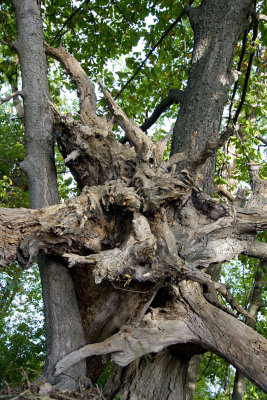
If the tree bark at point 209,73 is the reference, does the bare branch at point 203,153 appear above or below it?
below

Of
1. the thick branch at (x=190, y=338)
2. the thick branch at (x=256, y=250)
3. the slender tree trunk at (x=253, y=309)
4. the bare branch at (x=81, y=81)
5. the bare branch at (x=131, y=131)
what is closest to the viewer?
the thick branch at (x=190, y=338)

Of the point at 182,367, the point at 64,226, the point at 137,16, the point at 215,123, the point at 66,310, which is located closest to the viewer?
the point at 64,226

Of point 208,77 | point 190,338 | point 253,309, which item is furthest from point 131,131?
point 253,309

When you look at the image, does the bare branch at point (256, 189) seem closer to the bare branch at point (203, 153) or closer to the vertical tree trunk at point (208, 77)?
the vertical tree trunk at point (208, 77)

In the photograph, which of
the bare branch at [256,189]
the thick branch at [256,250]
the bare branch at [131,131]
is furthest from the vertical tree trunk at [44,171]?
the bare branch at [256,189]

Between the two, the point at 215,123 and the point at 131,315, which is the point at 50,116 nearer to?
the point at 215,123

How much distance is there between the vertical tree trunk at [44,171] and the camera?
297 centimetres

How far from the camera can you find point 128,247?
2.78 meters

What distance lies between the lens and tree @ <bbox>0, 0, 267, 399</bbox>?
9.27 feet

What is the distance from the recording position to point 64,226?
114 inches

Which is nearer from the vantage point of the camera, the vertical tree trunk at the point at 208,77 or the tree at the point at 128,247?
the tree at the point at 128,247

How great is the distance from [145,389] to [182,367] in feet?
1.39

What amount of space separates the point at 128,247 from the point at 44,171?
1364 mm

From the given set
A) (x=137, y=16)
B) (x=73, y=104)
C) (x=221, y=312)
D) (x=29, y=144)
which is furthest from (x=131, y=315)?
Result: (x=73, y=104)
